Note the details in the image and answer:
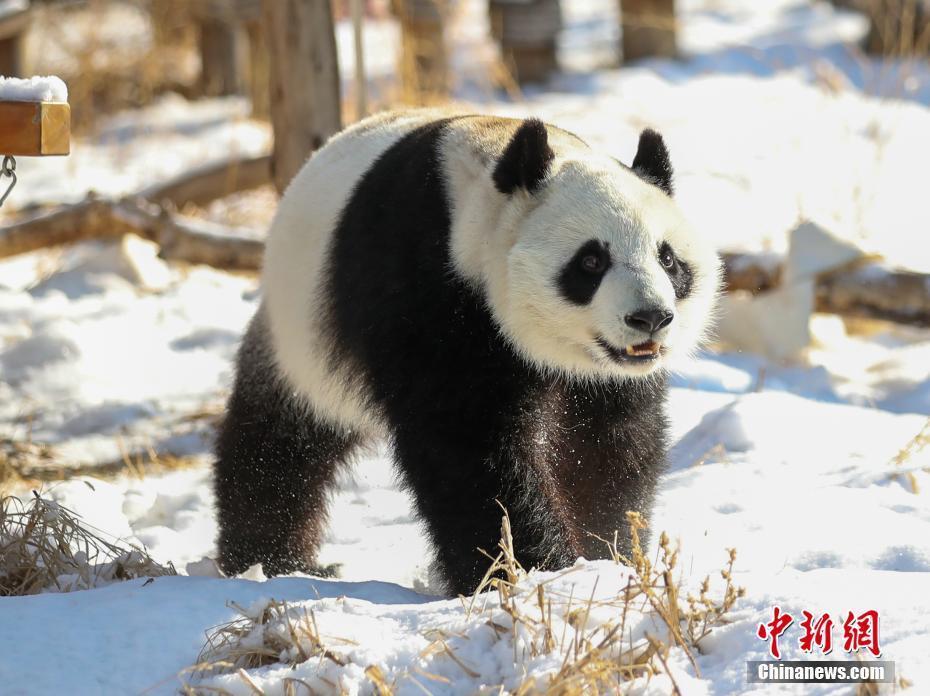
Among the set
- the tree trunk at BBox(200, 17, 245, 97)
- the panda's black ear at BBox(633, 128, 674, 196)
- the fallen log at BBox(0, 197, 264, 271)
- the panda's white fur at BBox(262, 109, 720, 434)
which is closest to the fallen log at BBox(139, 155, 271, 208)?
the fallen log at BBox(0, 197, 264, 271)

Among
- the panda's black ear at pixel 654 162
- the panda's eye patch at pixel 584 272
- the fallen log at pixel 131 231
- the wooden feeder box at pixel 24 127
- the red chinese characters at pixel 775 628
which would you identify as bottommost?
the fallen log at pixel 131 231

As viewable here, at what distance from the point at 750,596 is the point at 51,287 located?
5.44 m

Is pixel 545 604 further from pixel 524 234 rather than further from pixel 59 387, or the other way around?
pixel 59 387

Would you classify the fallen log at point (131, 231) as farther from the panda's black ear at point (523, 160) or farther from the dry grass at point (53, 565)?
the panda's black ear at point (523, 160)

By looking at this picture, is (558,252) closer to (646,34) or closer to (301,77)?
(301,77)

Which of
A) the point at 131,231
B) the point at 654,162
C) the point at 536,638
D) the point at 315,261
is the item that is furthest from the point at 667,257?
the point at 131,231

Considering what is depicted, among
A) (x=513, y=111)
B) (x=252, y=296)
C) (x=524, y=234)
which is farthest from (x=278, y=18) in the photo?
(x=513, y=111)

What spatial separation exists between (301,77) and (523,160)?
3021mm

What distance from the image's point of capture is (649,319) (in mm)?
3016

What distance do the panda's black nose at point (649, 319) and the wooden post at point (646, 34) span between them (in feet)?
31.0

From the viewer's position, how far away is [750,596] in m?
2.71

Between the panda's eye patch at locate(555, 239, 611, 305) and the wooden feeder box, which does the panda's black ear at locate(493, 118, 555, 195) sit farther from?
the wooden feeder box

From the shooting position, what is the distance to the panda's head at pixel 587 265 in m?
3.11

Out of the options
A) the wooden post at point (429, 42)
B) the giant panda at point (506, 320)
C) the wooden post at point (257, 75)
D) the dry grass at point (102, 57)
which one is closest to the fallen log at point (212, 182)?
the wooden post at point (429, 42)
